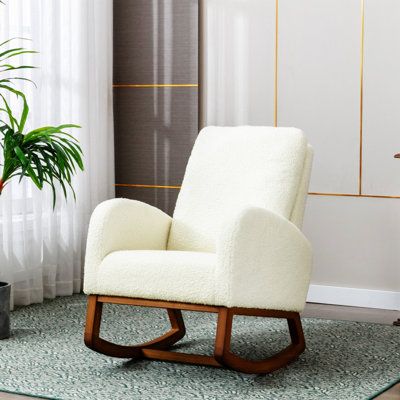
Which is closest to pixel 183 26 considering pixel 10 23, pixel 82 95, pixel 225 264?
pixel 82 95

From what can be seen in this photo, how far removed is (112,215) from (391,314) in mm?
1654

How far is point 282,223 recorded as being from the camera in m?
2.87

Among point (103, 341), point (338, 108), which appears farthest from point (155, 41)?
point (103, 341)

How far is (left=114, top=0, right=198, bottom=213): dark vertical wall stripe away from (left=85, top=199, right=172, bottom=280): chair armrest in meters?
1.35

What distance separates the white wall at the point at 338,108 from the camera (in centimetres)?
408

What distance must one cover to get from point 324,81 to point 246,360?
1.87 metres

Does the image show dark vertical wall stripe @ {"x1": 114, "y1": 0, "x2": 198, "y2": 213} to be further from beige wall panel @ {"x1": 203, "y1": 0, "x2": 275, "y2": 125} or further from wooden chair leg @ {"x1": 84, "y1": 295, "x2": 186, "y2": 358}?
wooden chair leg @ {"x1": 84, "y1": 295, "x2": 186, "y2": 358}

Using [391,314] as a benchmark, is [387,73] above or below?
above

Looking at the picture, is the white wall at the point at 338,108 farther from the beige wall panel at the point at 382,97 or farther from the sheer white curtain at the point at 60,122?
the sheer white curtain at the point at 60,122

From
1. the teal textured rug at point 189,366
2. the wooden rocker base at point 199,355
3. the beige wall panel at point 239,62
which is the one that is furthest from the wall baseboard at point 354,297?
the wooden rocker base at point 199,355

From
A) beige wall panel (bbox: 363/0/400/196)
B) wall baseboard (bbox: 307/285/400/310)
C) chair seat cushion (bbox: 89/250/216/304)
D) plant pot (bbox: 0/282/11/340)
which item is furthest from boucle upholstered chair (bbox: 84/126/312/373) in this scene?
wall baseboard (bbox: 307/285/400/310)

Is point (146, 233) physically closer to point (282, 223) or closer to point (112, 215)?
point (112, 215)

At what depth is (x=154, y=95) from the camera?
461 centimetres

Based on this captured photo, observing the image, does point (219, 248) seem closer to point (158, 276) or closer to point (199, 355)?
point (158, 276)
